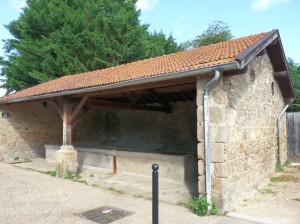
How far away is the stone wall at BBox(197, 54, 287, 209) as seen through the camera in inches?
192

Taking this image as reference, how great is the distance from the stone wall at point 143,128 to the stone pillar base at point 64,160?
2.76 m

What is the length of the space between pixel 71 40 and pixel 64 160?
11372 millimetres

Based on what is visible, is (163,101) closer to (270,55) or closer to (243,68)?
(270,55)

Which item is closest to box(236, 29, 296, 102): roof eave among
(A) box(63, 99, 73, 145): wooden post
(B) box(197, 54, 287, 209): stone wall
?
(B) box(197, 54, 287, 209): stone wall

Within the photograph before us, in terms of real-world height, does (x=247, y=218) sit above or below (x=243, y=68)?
below

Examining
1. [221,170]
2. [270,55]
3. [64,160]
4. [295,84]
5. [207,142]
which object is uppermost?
[295,84]

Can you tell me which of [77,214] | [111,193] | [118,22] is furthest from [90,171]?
[118,22]

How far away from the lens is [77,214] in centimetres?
468

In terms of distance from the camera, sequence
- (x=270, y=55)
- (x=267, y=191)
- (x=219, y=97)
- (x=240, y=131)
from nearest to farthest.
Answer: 1. (x=219, y=97)
2. (x=240, y=131)
3. (x=267, y=191)
4. (x=270, y=55)

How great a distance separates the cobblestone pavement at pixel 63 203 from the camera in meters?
4.41

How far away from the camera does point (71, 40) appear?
1730 centimetres

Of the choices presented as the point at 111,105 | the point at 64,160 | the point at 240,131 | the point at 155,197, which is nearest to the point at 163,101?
the point at 111,105

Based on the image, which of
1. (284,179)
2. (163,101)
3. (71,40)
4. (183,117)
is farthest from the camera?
(71,40)

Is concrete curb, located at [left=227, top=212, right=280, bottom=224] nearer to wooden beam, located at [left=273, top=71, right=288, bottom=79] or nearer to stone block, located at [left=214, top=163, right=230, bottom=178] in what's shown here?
stone block, located at [left=214, top=163, right=230, bottom=178]
